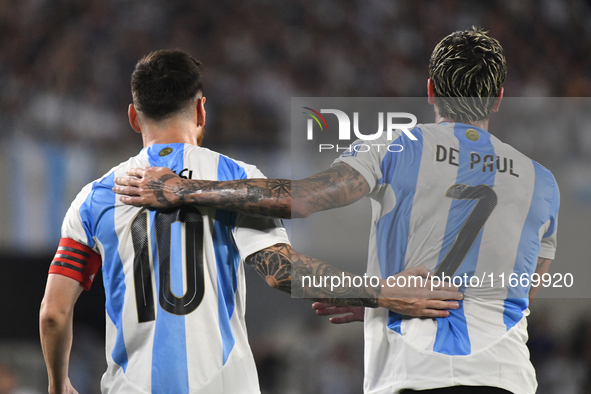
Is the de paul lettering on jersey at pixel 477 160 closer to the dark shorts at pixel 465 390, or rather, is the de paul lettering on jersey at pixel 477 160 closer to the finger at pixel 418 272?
the finger at pixel 418 272

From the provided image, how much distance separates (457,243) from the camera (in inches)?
72.7

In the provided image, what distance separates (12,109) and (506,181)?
4.71 meters

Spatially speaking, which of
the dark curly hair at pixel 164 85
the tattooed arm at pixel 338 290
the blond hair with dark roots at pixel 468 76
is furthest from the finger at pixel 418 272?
the dark curly hair at pixel 164 85

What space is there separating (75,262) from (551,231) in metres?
1.81

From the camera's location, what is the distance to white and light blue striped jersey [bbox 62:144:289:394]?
1904mm

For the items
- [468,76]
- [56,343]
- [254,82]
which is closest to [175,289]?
[56,343]

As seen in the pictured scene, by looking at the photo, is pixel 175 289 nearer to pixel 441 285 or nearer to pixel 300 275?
pixel 300 275

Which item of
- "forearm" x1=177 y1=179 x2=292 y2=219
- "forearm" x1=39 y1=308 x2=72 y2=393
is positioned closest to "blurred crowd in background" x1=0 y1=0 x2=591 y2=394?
"forearm" x1=39 y1=308 x2=72 y2=393

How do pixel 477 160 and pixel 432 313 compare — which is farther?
pixel 477 160

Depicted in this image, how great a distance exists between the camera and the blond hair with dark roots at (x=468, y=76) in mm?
1979

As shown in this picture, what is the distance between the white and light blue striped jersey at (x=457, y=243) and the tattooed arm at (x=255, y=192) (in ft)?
0.24

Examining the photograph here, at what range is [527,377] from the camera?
1790 mm

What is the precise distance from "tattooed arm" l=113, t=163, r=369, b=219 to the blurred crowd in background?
2745 mm

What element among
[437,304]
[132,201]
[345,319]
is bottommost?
[345,319]
